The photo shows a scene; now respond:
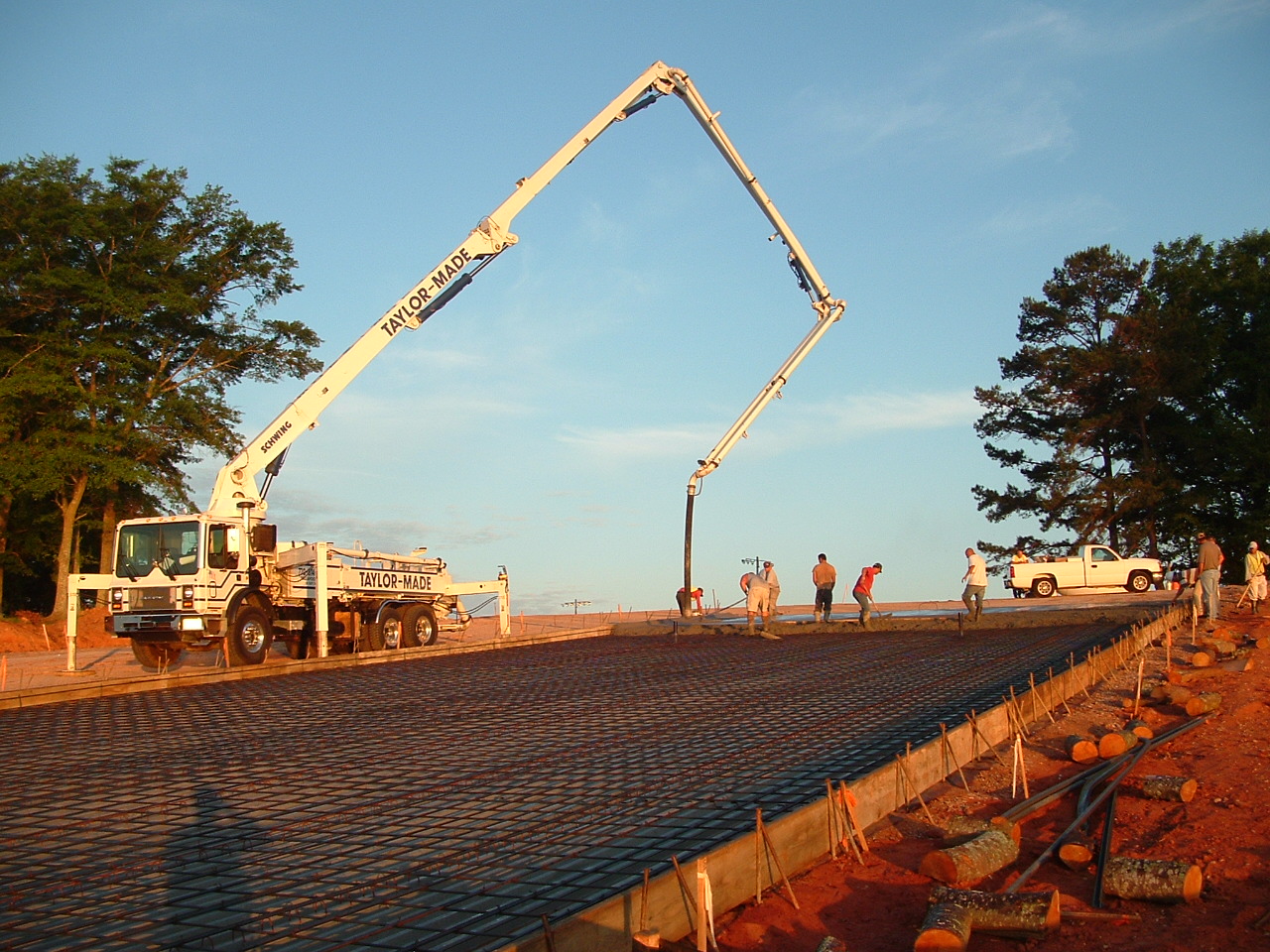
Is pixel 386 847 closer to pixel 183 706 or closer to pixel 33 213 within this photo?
pixel 183 706

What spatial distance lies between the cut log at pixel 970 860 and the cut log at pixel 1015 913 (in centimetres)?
45

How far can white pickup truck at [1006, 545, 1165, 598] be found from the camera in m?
25.6

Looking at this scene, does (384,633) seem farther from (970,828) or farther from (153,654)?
(970,828)

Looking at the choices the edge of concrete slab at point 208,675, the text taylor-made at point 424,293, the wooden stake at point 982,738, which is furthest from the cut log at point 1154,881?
the text taylor-made at point 424,293

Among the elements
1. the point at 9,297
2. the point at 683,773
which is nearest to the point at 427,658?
the point at 683,773

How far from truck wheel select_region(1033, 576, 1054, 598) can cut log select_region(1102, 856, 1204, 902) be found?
77.3 ft

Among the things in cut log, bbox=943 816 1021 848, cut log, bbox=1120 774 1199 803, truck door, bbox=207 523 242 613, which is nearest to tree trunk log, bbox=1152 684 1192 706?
cut log, bbox=1120 774 1199 803

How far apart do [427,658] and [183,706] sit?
199 inches

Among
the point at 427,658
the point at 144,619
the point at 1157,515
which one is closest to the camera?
the point at 144,619

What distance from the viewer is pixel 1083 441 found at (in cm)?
3306

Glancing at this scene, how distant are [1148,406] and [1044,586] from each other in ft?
31.4

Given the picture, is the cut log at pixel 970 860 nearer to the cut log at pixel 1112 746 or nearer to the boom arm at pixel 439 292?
the cut log at pixel 1112 746

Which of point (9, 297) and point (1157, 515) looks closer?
point (9, 297)

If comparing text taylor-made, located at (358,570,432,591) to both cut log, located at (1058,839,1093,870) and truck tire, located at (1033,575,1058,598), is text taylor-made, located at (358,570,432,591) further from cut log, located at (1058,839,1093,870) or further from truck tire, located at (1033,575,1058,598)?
truck tire, located at (1033,575,1058,598)
